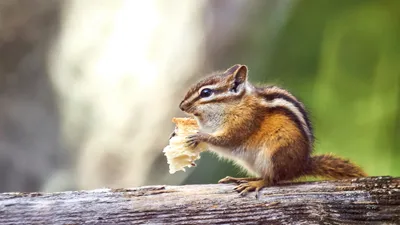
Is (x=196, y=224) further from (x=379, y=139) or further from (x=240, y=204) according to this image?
(x=379, y=139)

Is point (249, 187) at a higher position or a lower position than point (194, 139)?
lower

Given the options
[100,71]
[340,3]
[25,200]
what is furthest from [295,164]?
[100,71]

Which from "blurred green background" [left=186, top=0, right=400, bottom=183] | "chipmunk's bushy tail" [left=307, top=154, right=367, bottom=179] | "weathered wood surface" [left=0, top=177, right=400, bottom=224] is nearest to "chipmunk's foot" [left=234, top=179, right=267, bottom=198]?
"weathered wood surface" [left=0, top=177, right=400, bottom=224]

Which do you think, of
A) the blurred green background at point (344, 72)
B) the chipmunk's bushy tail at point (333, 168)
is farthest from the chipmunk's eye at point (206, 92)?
the blurred green background at point (344, 72)

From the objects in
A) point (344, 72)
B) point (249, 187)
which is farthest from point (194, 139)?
point (344, 72)

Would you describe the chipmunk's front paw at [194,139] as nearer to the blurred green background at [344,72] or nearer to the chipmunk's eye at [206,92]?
the chipmunk's eye at [206,92]

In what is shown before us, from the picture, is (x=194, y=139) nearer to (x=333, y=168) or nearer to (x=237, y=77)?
(x=237, y=77)
